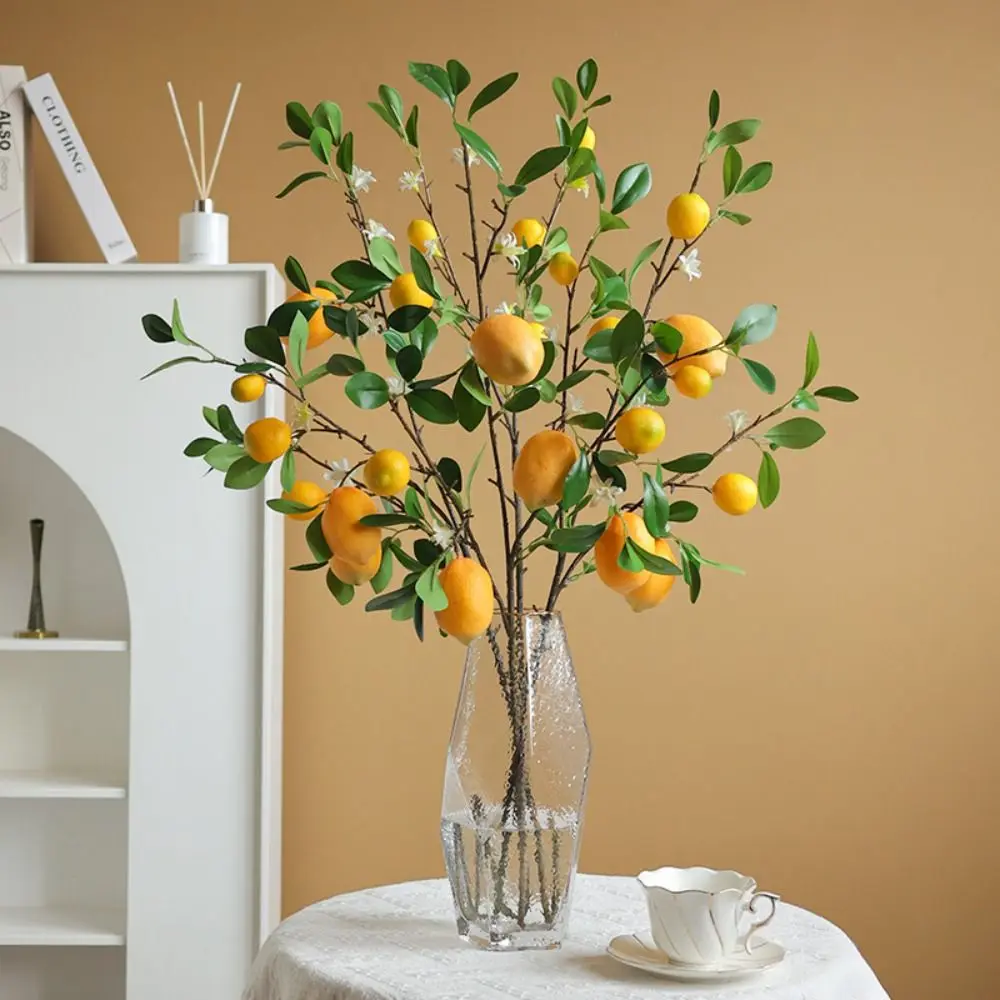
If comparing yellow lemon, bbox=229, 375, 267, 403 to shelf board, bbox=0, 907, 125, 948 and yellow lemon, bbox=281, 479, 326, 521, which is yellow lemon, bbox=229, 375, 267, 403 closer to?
yellow lemon, bbox=281, 479, 326, 521

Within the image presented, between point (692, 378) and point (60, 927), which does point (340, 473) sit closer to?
point (692, 378)

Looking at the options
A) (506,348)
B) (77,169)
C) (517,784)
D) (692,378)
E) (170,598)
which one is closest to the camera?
(506,348)

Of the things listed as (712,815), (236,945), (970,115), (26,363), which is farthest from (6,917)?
(970,115)

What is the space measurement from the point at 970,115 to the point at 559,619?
71.5 inches

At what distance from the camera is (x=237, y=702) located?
8.02ft

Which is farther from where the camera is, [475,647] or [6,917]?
[6,917]

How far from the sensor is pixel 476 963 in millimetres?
1319

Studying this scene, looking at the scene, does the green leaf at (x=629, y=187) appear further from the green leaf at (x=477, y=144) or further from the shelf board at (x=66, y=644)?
the shelf board at (x=66, y=644)

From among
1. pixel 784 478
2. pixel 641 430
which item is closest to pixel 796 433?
pixel 641 430

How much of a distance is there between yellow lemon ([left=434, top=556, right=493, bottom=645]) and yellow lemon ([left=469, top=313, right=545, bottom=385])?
0.59ft

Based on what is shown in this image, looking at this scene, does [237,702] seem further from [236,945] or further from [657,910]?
[657,910]

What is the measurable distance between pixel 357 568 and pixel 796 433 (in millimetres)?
415

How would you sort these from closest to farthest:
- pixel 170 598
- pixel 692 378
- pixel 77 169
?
pixel 692 378 < pixel 170 598 < pixel 77 169

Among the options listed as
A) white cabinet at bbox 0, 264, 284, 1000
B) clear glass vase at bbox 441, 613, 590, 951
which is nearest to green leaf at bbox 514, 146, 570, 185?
clear glass vase at bbox 441, 613, 590, 951
